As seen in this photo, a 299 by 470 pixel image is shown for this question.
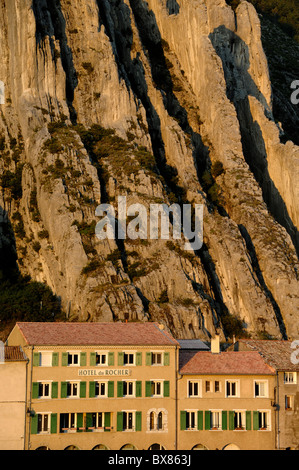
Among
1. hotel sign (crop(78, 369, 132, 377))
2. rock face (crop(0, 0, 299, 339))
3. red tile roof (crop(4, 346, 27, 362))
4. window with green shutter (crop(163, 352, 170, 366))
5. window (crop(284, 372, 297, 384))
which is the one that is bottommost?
window (crop(284, 372, 297, 384))

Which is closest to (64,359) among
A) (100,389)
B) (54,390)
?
(54,390)

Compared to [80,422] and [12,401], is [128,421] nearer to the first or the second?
[80,422]

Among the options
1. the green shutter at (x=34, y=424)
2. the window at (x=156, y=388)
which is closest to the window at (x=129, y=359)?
the window at (x=156, y=388)

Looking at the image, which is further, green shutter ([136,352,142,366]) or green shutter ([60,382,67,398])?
green shutter ([136,352,142,366])

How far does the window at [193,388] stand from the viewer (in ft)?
224

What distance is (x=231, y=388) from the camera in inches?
2709

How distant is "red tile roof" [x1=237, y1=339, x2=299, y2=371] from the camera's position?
7031cm

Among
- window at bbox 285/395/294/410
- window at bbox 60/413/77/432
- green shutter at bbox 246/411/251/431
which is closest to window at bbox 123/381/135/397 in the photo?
window at bbox 60/413/77/432

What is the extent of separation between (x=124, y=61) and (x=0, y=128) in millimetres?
21046

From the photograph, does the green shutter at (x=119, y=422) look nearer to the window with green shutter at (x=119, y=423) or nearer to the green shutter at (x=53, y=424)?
the window with green shutter at (x=119, y=423)

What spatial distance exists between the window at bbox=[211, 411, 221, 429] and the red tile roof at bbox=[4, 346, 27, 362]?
14327mm

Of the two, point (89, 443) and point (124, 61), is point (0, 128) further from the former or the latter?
point (89, 443)

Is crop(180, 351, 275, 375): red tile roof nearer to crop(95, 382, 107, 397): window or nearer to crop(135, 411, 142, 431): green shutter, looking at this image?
crop(135, 411, 142, 431): green shutter

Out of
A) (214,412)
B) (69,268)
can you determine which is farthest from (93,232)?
(214,412)
